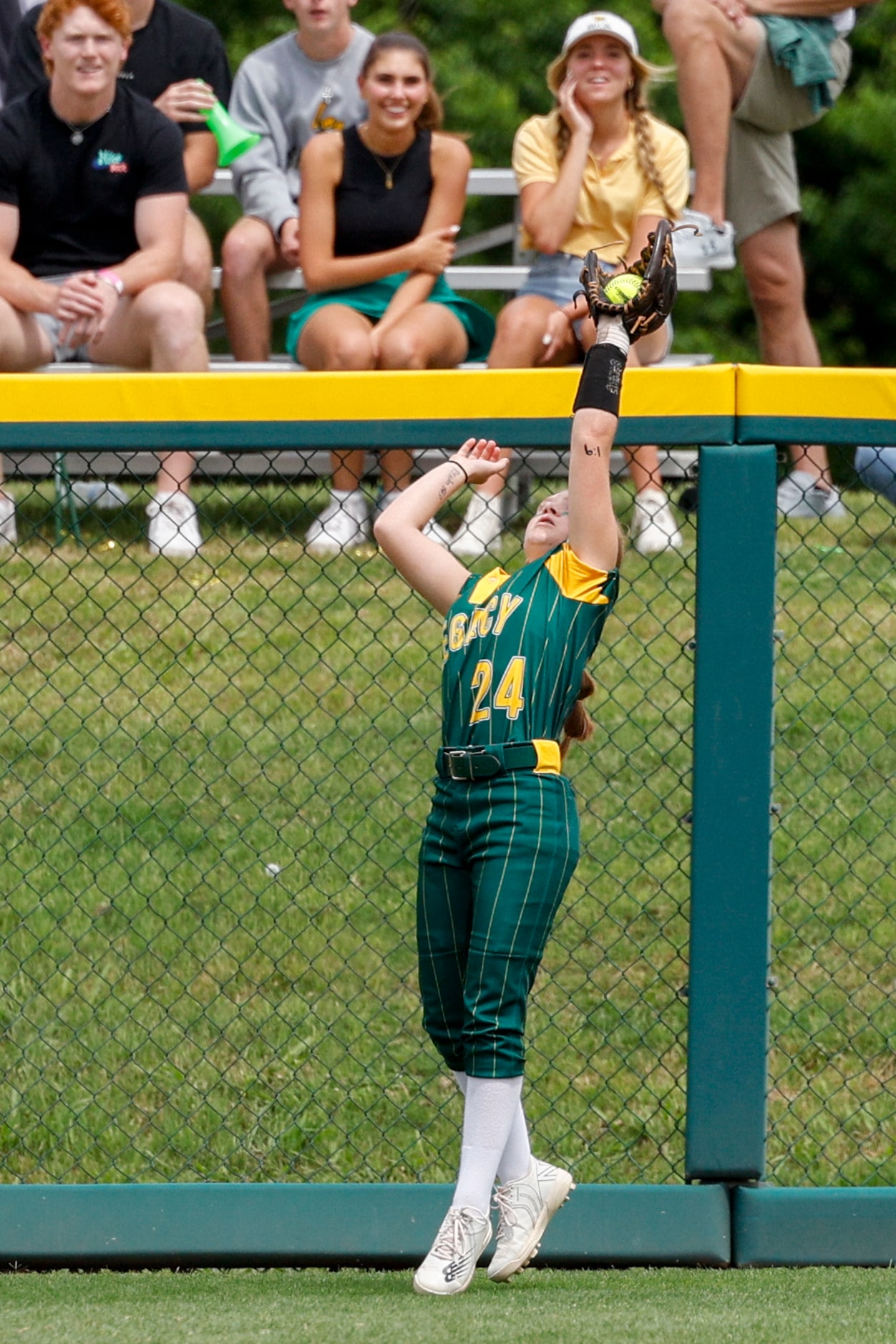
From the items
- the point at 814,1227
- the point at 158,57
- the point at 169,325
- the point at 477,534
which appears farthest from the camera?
the point at 158,57

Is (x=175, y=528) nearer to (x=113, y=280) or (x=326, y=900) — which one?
(x=113, y=280)

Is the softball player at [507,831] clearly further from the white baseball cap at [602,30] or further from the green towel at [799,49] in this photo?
the green towel at [799,49]

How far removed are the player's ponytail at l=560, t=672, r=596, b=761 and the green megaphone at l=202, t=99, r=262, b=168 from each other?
4112 millimetres

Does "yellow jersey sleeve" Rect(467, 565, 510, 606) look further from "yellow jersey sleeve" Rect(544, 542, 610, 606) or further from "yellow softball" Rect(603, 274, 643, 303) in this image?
"yellow softball" Rect(603, 274, 643, 303)

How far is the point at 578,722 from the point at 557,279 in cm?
330

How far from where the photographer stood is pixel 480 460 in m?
3.29

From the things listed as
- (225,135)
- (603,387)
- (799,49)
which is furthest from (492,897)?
(225,135)

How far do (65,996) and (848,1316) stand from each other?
2.08 metres

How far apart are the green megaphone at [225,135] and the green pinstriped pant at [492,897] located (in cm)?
435

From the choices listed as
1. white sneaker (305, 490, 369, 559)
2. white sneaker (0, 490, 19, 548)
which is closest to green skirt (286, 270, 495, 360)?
white sneaker (305, 490, 369, 559)

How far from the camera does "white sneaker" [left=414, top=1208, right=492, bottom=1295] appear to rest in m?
2.98

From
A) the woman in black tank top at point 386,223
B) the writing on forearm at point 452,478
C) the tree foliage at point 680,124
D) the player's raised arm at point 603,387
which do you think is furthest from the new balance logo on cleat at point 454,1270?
the tree foliage at point 680,124

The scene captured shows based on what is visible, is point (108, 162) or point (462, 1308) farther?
point (108, 162)

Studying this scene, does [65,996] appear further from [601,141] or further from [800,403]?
[601,141]
